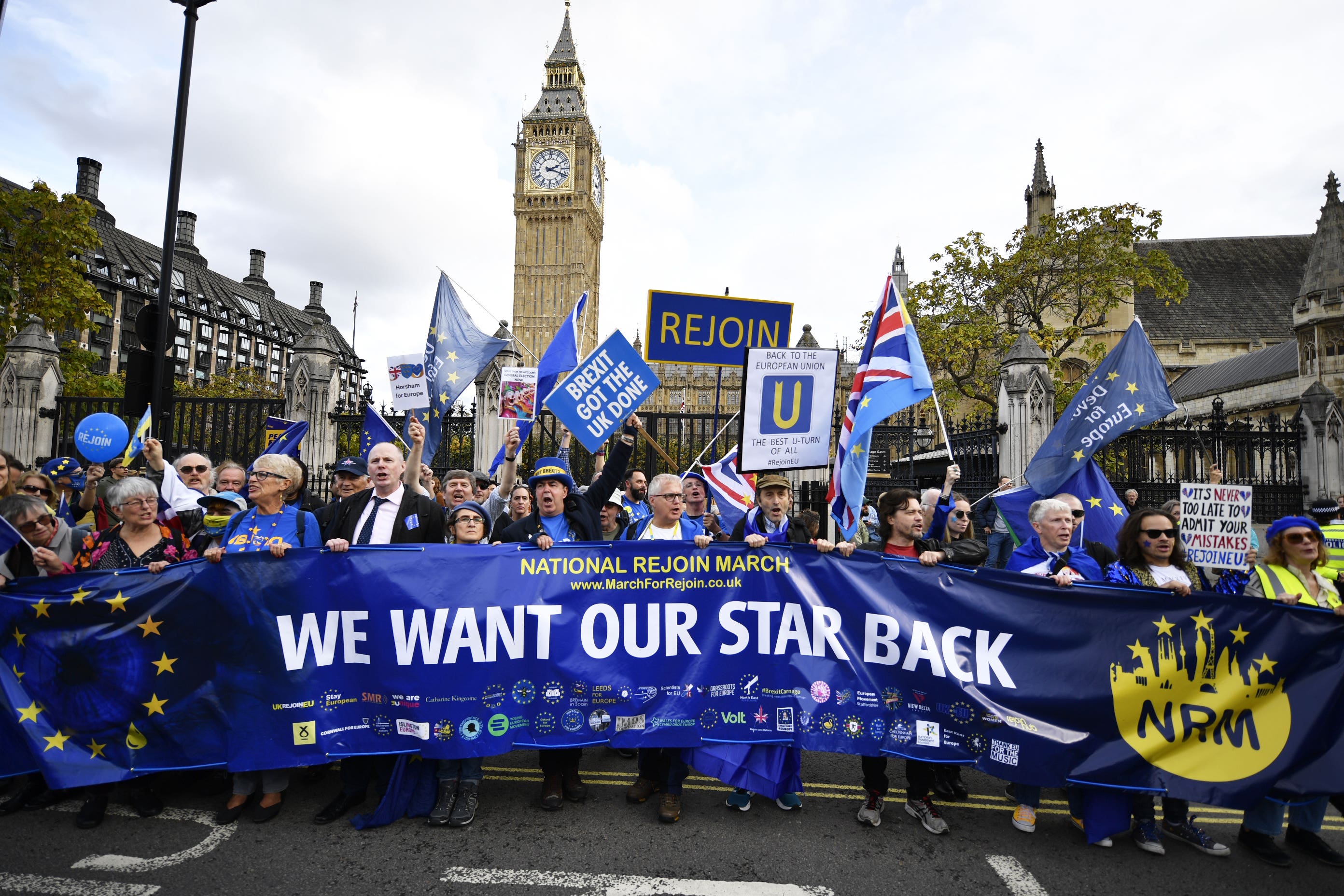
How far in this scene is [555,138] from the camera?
84.2 metres

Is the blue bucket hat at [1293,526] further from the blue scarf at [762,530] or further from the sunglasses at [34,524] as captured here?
the sunglasses at [34,524]

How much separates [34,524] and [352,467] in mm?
1803

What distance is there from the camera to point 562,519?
4594 mm

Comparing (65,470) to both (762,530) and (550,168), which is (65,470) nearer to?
(762,530)

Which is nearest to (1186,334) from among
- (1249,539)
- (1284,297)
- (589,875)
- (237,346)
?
(1284,297)

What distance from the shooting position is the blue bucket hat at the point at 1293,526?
3.97 m

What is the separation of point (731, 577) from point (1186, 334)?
186 ft

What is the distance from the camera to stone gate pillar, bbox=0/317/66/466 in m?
12.4

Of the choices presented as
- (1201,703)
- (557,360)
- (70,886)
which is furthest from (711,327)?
(70,886)

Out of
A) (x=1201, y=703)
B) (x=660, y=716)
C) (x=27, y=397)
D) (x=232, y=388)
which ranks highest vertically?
(x=232, y=388)

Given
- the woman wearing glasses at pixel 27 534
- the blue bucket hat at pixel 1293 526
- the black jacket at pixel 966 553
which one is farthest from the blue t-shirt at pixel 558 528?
the blue bucket hat at pixel 1293 526

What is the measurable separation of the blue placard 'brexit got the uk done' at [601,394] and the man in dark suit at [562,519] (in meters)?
0.91

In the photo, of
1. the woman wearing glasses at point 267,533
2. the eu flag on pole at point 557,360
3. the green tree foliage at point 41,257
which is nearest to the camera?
the woman wearing glasses at point 267,533

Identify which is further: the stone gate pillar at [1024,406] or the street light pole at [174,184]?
the stone gate pillar at [1024,406]
